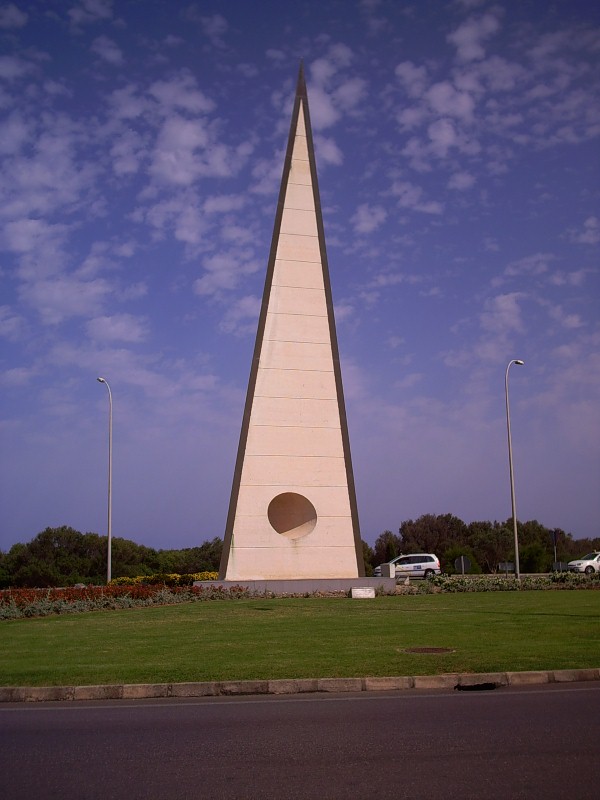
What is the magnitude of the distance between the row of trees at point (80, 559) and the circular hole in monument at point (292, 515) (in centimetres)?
2202

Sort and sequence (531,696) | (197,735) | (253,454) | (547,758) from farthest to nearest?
(253,454), (531,696), (197,735), (547,758)

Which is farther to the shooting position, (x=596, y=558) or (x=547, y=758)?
(x=596, y=558)

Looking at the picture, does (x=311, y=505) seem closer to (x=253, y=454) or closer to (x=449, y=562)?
(x=253, y=454)

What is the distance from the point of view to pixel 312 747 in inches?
263

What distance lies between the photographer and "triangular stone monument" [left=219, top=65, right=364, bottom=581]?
2773cm

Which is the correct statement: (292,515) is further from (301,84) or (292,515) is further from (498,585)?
(301,84)

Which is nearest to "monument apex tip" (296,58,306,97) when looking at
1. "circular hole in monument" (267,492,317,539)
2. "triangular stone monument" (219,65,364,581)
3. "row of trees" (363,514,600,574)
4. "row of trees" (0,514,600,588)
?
"triangular stone monument" (219,65,364,581)

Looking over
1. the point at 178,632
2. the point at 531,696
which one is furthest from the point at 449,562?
the point at 531,696

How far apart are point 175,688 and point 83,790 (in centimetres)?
411

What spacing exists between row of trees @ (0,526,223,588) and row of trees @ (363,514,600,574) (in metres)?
14.3

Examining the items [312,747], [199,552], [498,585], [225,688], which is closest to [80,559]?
[199,552]

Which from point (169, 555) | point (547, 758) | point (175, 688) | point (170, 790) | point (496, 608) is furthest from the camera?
point (169, 555)

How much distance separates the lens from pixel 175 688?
965cm

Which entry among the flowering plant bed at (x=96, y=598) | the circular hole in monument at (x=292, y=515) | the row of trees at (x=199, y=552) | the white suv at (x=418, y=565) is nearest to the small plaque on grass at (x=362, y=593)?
the flowering plant bed at (x=96, y=598)
